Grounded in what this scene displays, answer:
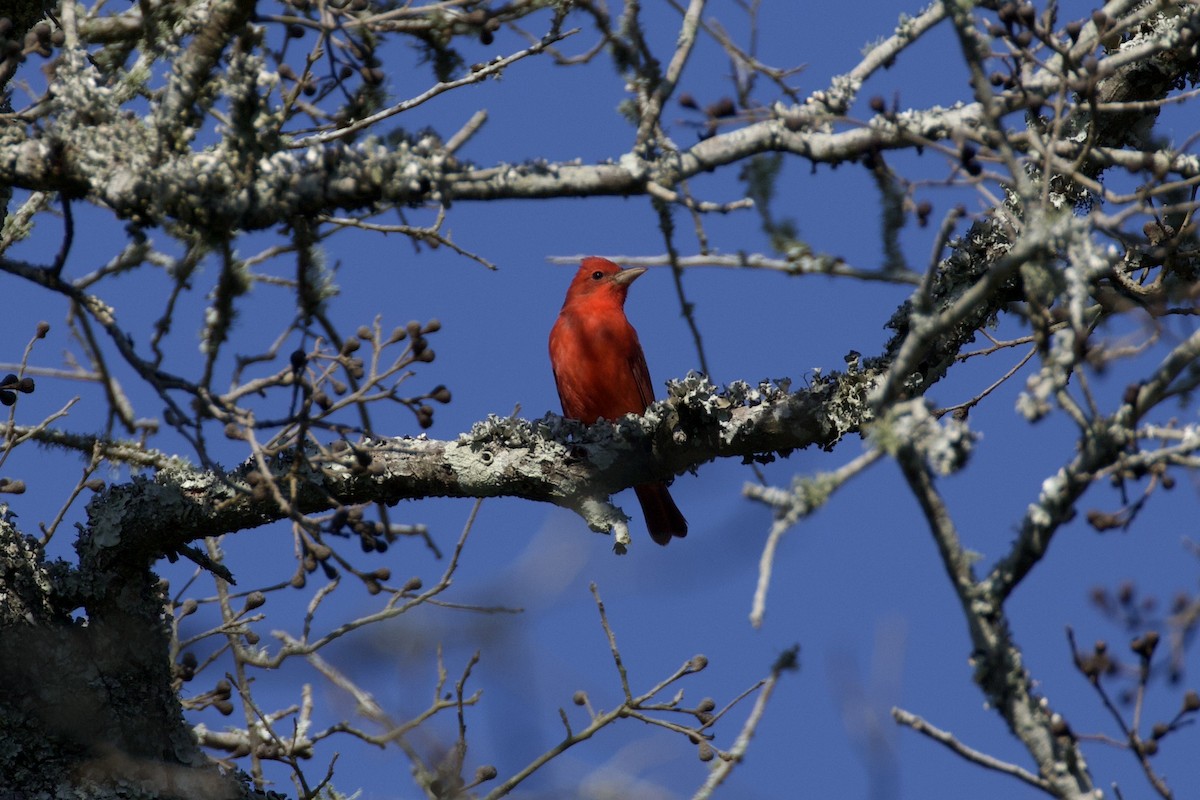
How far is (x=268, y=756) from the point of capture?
13.6 ft

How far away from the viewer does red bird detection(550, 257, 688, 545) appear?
7375mm

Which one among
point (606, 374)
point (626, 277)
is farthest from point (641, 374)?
point (626, 277)

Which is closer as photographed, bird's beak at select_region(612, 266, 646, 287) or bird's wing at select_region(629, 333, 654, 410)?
bird's wing at select_region(629, 333, 654, 410)

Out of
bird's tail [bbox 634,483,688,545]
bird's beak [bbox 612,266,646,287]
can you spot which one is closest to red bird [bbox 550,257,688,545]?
bird's tail [bbox 634,483,688,545]

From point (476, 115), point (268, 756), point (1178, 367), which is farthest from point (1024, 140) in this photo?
point (268, 756)

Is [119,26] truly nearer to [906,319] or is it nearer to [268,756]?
[268,756]

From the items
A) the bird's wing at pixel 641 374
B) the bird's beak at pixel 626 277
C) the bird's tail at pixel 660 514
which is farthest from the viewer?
the bird's beak at pixel 626 277

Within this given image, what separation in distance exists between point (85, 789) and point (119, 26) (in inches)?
98.8

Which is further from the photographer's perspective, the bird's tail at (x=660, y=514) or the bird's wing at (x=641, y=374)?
the bird's wing at (x=641, y=374)

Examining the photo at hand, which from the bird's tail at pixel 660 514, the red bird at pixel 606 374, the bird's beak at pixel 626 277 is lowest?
the bird's tail at pixel 660 514

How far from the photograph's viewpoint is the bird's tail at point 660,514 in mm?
7320

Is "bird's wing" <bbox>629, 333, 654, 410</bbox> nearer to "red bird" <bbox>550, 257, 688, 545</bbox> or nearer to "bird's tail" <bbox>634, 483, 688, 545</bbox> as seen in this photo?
"red bird" <bbox>550, 257, 688, 545</bbox>

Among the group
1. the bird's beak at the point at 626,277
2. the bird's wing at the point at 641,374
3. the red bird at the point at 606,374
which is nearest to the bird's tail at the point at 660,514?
the red bird at the point at 606,374

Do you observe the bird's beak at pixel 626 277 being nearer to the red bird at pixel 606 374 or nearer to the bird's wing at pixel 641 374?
the red bird at pixel 606 374
